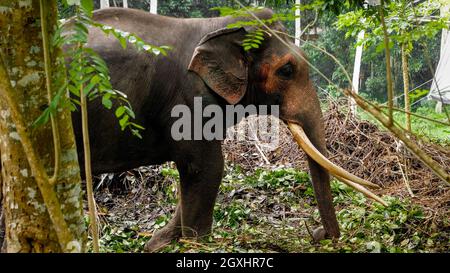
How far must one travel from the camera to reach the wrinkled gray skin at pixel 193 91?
5.20 metres

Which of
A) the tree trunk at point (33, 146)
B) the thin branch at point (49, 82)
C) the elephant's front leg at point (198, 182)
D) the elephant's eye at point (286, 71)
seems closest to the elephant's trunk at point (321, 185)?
the elephant's eye at point (286, 71)

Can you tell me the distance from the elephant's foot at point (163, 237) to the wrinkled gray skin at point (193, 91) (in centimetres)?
65

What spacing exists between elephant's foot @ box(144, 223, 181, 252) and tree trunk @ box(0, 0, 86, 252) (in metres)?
3.22

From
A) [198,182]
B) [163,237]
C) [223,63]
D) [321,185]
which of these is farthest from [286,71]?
[163,237]

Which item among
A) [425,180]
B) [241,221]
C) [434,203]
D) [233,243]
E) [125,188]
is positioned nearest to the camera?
[233,243]

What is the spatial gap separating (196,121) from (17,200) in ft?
8.86

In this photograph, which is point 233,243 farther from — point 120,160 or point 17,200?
point 17,200

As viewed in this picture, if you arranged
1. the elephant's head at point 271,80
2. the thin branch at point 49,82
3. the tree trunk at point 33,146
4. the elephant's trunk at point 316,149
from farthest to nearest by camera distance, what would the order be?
the elephant's head at point 271,80 < the elephant's trunk at point 316,149 < the tree trunk at point 33,146 < the thin branch at point 49,82

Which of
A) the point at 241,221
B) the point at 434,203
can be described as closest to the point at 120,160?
the point at 241,221

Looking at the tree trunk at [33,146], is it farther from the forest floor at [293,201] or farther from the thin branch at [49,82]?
the forest floor at [293,201]

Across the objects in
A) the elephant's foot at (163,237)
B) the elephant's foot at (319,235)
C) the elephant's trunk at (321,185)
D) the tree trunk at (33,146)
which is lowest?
the elephant's foot at (163,237)
